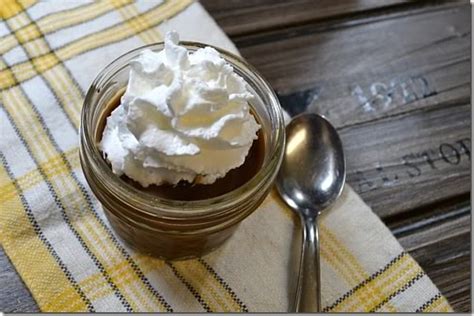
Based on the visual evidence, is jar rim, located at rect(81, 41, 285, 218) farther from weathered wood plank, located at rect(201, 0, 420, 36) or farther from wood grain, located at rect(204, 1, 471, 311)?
weathered wood plank, located at rect(201, 0, 420, 36)

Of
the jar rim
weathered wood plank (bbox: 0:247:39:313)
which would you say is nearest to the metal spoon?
the jar rim

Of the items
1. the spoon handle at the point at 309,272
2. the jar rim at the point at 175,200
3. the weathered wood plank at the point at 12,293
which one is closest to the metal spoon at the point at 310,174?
the spoon handle at the point at 309,272

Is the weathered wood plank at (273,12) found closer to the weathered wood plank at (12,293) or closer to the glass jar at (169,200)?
the glass jar at (169,200)

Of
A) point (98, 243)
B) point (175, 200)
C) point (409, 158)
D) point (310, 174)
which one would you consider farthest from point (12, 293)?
point (409, 158)

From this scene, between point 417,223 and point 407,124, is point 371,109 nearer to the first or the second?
point 407,124

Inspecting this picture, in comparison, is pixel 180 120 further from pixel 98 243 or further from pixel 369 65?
pixel 369 65

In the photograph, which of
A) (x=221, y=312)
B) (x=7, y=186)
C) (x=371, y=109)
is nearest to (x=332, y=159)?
(x=371, y=109)
